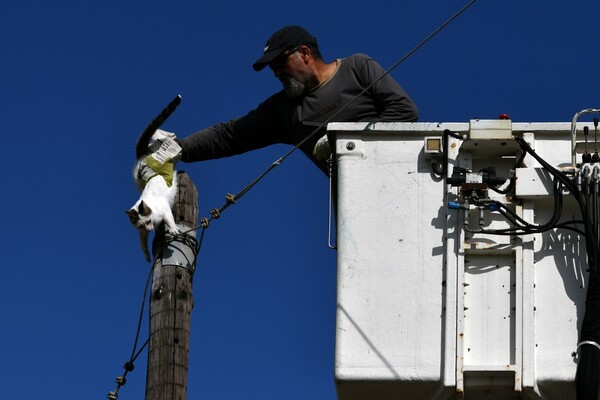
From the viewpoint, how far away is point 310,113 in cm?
938

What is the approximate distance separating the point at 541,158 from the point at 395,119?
5.58ft

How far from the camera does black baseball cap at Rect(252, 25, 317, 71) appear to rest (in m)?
9.58

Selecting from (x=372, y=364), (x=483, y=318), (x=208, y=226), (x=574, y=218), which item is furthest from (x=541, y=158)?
(x=208, y=226)

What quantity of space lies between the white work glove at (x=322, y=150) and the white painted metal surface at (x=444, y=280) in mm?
639

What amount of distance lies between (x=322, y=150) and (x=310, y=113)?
3.11 ft

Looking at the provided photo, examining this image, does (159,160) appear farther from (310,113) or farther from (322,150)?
(322,150)

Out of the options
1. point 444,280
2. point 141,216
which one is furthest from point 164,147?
point 444,280

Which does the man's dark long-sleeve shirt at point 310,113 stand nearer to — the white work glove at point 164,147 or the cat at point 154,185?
the white work glove at point 164,147

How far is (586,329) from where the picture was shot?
7.13m

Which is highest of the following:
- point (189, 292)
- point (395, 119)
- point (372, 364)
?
point (395, 119)

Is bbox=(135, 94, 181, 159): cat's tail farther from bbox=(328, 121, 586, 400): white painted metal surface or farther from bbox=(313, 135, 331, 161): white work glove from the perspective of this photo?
bbox=(328, 121, 586, 400): white painted metal surface

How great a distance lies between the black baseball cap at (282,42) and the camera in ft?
31.4

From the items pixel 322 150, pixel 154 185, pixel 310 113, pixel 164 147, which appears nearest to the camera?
pixel 322 150

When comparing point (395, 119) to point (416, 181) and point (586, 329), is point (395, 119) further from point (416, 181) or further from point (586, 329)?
point (586, 329)
